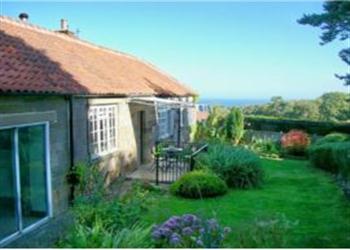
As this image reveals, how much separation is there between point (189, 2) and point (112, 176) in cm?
806

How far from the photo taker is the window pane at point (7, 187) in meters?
10.2

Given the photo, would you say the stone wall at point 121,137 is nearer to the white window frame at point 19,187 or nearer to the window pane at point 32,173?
the white window frame at point 19,187

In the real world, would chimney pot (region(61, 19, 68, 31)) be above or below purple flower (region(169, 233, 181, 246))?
above

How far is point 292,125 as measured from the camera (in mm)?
32875

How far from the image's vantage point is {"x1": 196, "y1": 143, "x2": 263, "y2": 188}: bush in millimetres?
16812

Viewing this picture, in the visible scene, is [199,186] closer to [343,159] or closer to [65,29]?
[343,159]

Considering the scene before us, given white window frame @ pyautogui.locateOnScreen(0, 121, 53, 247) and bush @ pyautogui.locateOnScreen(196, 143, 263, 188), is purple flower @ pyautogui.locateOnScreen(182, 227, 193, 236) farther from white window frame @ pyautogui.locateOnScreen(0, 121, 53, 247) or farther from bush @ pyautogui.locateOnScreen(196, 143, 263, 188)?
bush @ pyautogui.locateOnScreen(196, 143, 263, 188)

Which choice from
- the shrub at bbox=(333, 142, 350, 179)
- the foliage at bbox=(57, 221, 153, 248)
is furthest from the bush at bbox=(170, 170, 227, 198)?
the foliage at bbox=(57, 221, 153, 248)

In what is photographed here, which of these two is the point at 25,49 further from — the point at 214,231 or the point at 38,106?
the point at 214,231

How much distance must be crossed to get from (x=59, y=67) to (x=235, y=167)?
7.79 m

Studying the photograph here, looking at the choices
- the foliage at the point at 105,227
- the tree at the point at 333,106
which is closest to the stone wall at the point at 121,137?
the foliage at the point at 105,227

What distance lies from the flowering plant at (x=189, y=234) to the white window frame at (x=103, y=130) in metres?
8.77

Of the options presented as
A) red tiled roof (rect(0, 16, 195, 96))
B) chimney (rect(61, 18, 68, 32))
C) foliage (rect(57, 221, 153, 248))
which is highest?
chimney (rect(61, 18, 68, 32))

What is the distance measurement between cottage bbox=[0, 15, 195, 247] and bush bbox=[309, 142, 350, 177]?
7.85 m
